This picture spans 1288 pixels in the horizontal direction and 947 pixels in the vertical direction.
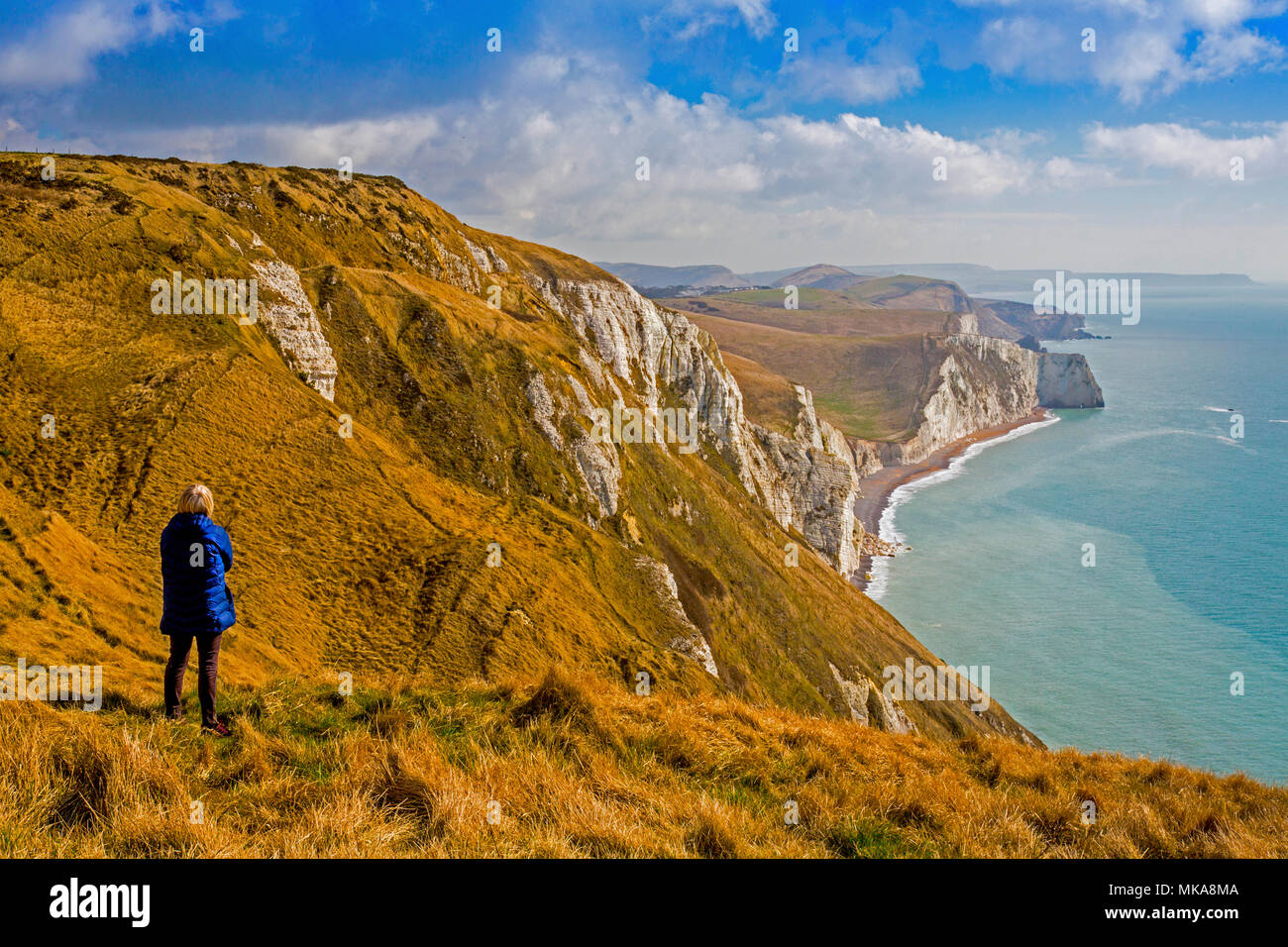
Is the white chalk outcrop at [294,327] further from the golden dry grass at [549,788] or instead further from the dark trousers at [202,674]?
the dark trousers at [202,674]

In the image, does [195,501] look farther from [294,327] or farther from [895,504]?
[895,504]

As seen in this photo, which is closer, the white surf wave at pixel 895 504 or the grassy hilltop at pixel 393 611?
the grassy hilltop at pixel 393 611
